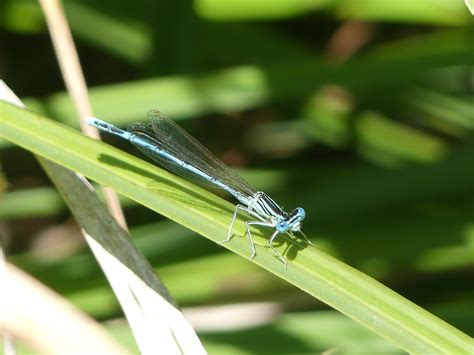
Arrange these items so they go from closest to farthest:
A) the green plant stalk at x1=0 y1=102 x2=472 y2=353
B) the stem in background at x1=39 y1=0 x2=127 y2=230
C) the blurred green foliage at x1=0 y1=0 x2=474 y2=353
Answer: the green plant stalk at x1=0 y1=102 x2=472 y2=353 → the stem in background at x1=39 y1=0 x2=127 y2=230 → the blurred green foliage at x1=0 y1=0 x2=474 y2=353

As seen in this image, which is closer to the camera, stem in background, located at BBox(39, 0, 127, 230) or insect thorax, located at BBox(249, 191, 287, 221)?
stem in background, located at BBox(39, 0, 127, 230)

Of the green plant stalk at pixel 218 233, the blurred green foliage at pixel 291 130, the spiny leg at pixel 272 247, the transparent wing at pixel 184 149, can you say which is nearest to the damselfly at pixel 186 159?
the transparent wing at pixel 184 149

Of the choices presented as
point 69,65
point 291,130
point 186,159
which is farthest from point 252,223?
point 291,130

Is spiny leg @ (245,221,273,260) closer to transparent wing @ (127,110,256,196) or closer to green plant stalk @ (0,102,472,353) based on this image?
green plant stalk @ (0,102,472,353)

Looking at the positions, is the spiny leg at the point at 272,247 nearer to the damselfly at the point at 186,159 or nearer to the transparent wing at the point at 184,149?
the damselfly at the point at 186,159

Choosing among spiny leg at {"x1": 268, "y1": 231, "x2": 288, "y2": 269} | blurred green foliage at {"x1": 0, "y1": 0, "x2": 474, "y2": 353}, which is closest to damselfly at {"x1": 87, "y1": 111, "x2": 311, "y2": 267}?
spiny leg at {"x1": 268, "y1": 231, "x2": 288, "y2": 269}

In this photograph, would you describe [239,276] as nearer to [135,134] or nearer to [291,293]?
[291,293]

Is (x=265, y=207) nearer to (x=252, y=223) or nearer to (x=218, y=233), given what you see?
(x=252, y=223)
